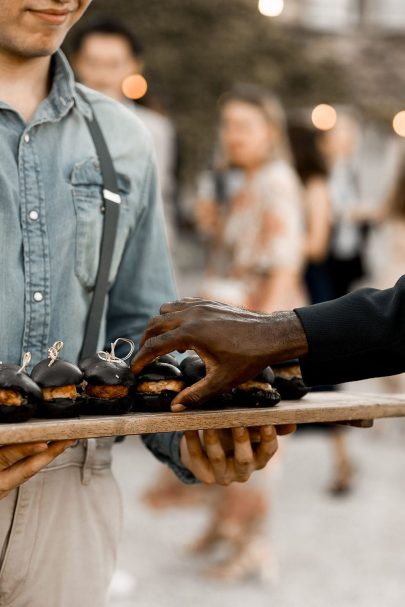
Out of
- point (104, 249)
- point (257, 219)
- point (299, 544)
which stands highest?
point (104, 249)

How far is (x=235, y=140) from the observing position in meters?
5.34

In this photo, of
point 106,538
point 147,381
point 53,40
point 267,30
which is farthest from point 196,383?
point 267,30

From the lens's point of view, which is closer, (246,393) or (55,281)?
(246,393)

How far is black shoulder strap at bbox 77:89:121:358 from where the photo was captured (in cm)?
226

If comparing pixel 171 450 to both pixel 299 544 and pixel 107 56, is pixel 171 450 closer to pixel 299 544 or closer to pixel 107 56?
pixel 107 56

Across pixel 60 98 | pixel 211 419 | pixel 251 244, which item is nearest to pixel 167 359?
pixel 211 419

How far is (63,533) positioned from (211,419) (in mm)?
499

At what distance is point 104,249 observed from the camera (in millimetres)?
2270

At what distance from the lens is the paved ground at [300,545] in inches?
185

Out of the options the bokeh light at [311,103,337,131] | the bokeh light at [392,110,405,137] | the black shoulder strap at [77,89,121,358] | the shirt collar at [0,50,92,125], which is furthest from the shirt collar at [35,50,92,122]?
the bokeh light at [392,110,405,137]

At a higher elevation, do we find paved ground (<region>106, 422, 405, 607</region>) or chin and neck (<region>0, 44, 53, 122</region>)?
chin and neck (<region>0, 44, 53, 122</region>)

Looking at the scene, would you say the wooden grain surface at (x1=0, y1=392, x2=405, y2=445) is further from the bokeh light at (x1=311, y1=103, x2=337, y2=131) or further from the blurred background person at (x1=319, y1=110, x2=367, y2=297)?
the bokeh light at (x1=311, y1=103, x2=337, y2=131)

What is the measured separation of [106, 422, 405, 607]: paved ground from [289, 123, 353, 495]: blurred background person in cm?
18

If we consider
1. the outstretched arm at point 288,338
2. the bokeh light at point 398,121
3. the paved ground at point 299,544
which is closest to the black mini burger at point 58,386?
the outstretched arm at point 288,338
